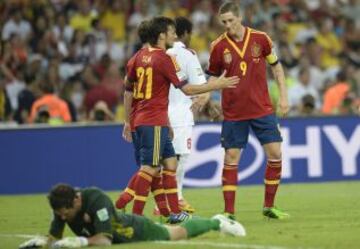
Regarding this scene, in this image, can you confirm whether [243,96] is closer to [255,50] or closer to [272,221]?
[255,50]

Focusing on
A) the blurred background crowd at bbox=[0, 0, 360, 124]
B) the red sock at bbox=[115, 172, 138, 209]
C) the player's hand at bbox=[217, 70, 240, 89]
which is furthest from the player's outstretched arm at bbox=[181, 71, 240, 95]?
the blurred background crowd at bbox=[0, 0, 360, 124]

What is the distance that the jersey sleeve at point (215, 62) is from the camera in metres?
13.0

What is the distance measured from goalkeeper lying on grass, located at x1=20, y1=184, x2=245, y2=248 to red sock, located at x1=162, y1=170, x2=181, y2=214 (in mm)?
1989

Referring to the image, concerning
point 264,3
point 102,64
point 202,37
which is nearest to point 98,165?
point 102,64

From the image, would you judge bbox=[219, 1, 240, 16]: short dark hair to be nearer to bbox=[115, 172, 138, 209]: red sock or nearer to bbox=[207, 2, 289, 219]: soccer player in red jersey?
bbox=[207, 2, 289, 219]: soccer player in red jersey

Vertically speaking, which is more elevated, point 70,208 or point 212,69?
point 212,69

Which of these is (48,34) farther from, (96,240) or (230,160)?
(96,240)

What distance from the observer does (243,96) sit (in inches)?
510

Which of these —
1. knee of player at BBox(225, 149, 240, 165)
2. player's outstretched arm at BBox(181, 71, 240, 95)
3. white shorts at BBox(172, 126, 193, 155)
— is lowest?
knee of player at BBox(225, 149, 240, 165)

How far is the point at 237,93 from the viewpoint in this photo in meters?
13.0

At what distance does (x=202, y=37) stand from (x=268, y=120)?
39.1 ft

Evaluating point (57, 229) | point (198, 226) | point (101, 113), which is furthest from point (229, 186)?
point (101, 113)

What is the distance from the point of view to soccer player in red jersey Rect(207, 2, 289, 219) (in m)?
12.9

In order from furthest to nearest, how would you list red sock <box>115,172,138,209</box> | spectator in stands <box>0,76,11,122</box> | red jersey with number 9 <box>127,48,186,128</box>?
1. spectator in stands <box>0,76,11,122</box>
2. red sock <box>115,172,138,209</box>
3. red jersey with number 9 <box>127,48,186,128</box>
